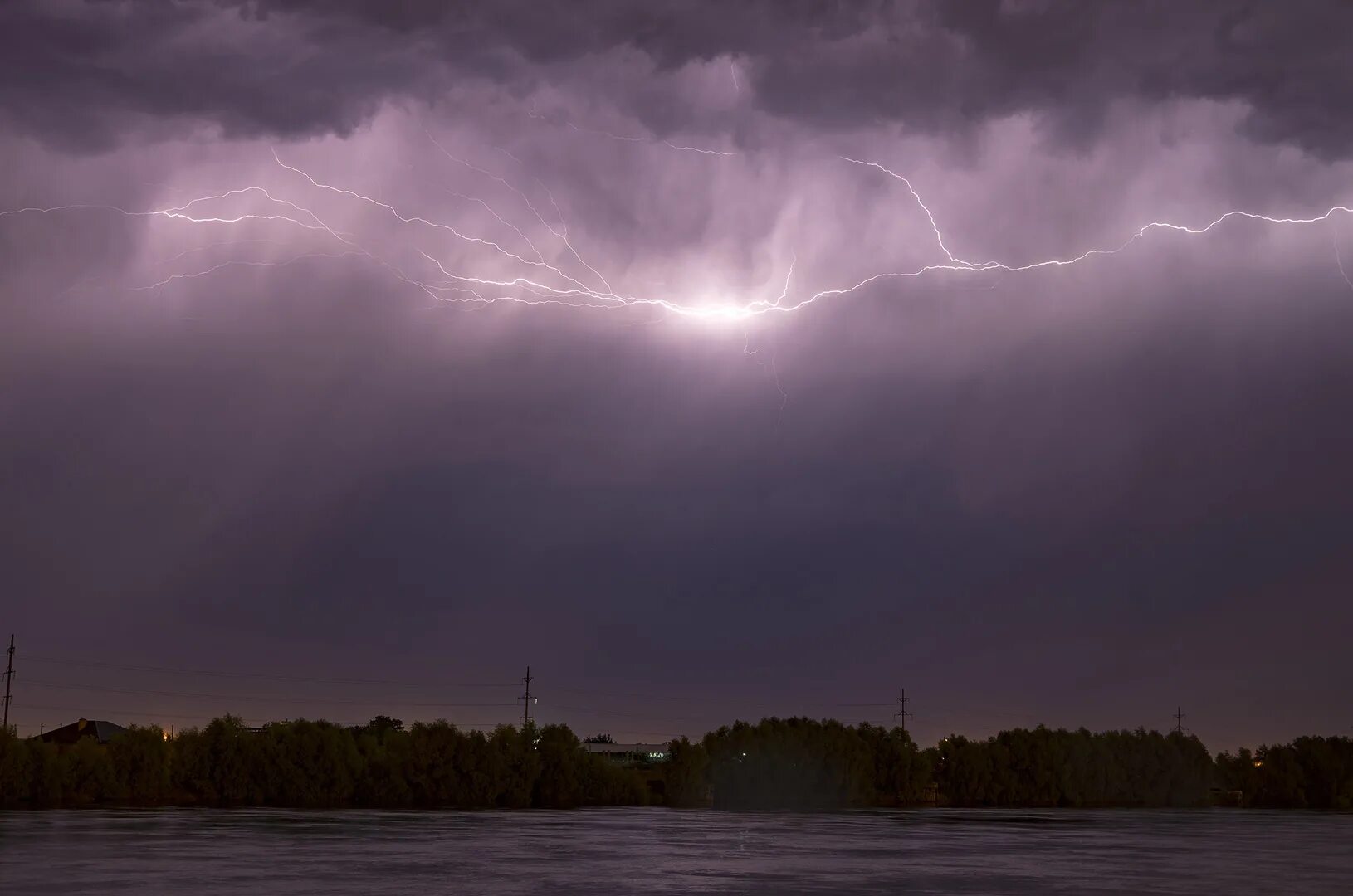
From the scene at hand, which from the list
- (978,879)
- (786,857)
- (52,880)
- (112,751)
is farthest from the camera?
(112,751)

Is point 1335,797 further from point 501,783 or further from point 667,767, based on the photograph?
point 501,783

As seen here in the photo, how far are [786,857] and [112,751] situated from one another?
50.7 metres

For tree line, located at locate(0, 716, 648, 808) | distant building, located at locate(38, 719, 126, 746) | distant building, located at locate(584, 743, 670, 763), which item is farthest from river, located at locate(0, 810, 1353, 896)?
distant building, located at locate(584, 743, 670, 763)

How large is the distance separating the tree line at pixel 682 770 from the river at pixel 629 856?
654 inches

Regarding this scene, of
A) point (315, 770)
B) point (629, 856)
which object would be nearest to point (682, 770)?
point (315, 770)

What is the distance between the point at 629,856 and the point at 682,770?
60.0 m

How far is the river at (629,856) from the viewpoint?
84.1ft

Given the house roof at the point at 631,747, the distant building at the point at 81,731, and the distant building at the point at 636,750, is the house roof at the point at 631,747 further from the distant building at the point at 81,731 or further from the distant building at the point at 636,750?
the distant building at the point at 81,731

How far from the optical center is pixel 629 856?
112 ft

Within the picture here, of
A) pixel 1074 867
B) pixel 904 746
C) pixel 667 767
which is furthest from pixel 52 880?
pixel 904 746

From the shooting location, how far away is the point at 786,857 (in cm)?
3475

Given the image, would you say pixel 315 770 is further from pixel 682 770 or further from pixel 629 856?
pixel 629 856

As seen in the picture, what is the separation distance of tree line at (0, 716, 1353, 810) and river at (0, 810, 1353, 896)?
54.5 feet

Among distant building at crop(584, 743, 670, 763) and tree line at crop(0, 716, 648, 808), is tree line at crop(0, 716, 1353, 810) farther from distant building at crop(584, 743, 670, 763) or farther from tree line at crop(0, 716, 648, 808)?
distant building at crop(584, 743, 670, 763)
